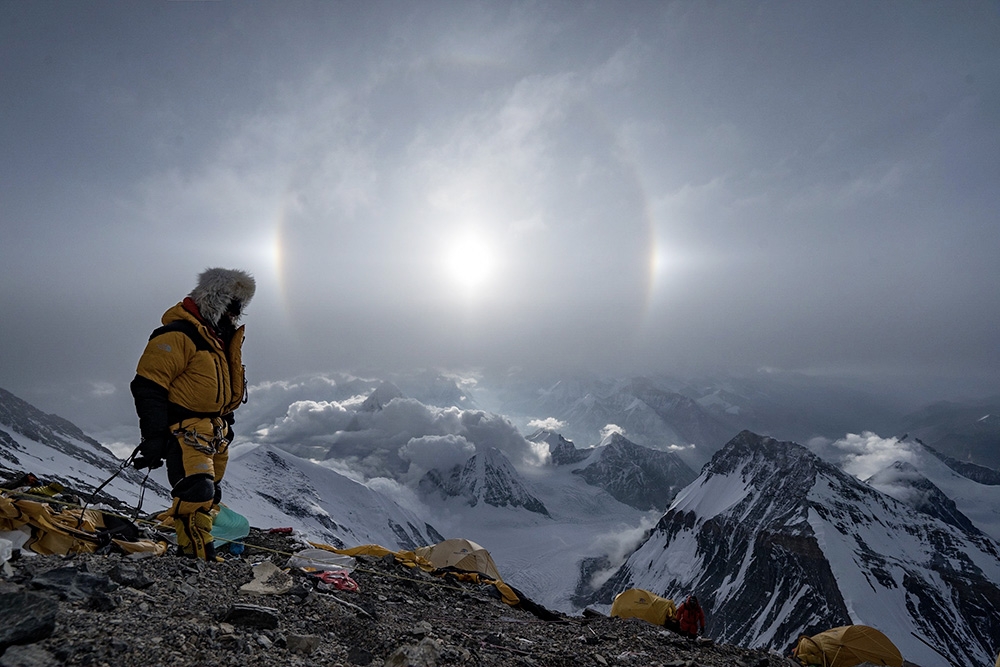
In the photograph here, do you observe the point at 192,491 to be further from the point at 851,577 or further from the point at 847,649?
the point at 851,577

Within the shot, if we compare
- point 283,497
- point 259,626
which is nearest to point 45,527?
point 259,626

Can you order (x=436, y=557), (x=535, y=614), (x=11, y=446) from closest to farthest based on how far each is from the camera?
(x=535, y=614)
(x=436, y=557)
(x=11, y=446)

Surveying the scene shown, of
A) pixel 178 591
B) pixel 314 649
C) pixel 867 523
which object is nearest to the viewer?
pixel 314 649

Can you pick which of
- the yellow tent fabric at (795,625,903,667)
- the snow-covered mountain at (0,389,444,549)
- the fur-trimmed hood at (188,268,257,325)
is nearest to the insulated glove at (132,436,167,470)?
the fur-trimmed hood at (188,268,257,325)

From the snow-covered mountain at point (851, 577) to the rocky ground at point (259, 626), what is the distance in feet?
563

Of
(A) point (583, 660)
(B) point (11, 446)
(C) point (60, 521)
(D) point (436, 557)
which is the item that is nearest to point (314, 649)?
(A) point (583, 660)

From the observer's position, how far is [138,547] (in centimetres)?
689

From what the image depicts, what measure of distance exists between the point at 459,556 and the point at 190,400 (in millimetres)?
9594

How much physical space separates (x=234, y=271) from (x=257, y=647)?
5.26 metres

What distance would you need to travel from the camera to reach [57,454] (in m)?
90.3

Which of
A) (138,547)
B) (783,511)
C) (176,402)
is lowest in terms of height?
(138,547)

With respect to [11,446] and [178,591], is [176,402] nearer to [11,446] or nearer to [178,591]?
[178,591]

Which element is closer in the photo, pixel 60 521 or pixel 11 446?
pixel 60 521

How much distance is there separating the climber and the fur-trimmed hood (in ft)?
0.04
